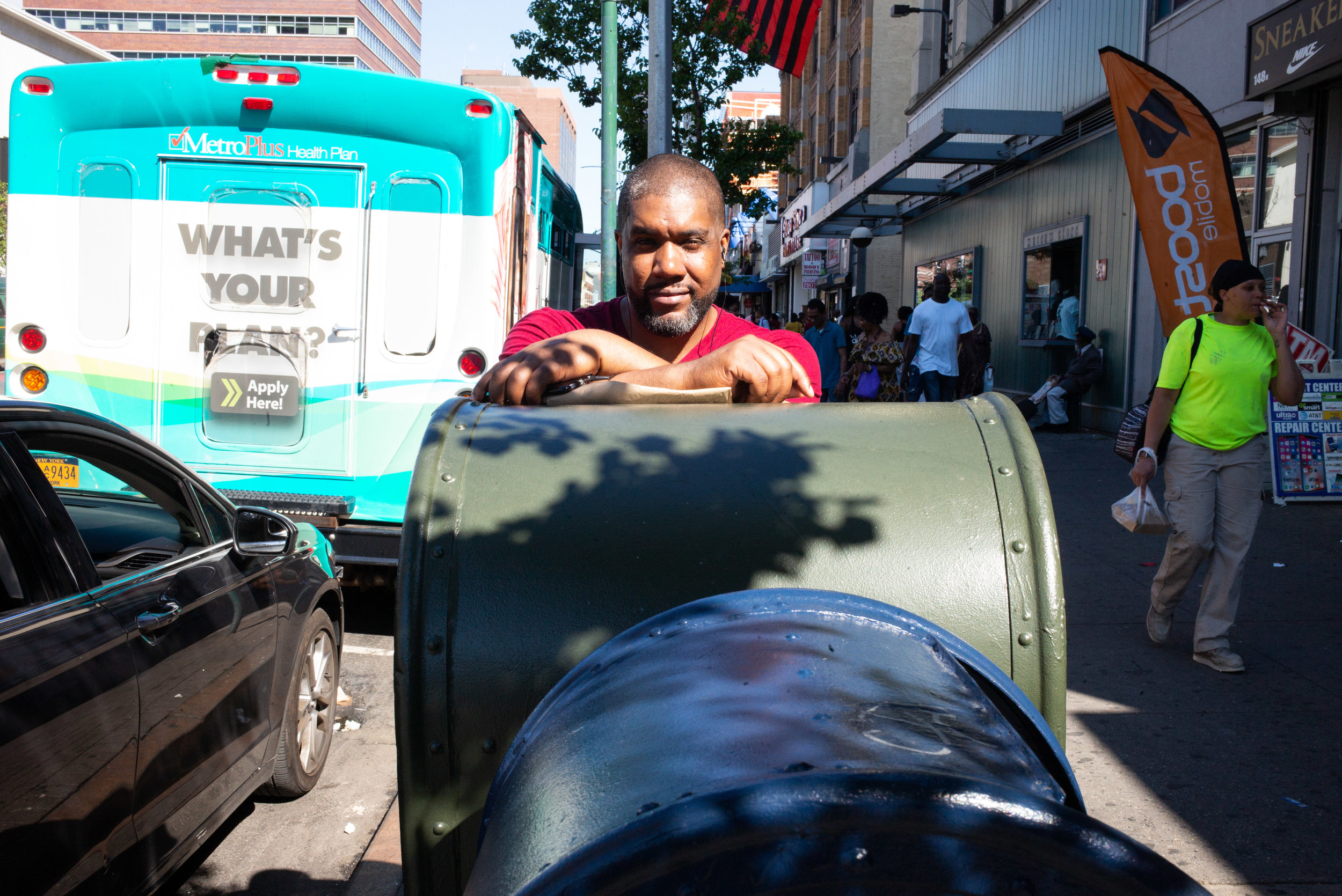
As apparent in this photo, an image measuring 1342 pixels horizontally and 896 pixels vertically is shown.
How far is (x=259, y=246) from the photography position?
5.65m

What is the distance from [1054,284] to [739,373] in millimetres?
14550

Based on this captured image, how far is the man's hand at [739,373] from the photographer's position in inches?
88.3

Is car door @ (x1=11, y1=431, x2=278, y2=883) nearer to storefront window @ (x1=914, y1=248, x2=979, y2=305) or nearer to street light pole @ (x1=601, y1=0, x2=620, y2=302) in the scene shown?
street light pole @ (x1=601, y1=0, x2=620, y2=302)

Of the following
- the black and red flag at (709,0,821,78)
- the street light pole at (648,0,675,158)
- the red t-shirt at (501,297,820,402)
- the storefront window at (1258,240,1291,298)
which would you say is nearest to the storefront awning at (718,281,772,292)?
the black and red flag at (709,0,821,78)

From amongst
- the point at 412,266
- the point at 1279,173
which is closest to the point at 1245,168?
the point at 1279,173

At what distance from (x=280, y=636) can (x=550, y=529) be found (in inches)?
94.1

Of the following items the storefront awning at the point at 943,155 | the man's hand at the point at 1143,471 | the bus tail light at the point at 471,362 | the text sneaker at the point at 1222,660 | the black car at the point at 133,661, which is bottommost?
the text sneaker at the point at 1222,660

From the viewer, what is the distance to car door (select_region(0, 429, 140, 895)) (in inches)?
92.6

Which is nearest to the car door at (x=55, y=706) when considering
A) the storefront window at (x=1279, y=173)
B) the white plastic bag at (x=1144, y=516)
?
the white plastic bag at (x=1144, y=516)

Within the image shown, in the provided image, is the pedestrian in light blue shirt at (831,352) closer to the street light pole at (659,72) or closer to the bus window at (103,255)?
the street light pole at (659,72)

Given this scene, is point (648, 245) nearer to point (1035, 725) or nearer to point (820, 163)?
point (1035, 725)

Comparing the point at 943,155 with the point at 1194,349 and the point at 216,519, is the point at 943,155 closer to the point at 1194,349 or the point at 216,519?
the point at 1194,349

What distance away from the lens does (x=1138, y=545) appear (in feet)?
26.4

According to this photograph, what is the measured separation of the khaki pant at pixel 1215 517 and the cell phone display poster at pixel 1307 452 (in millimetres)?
4299
